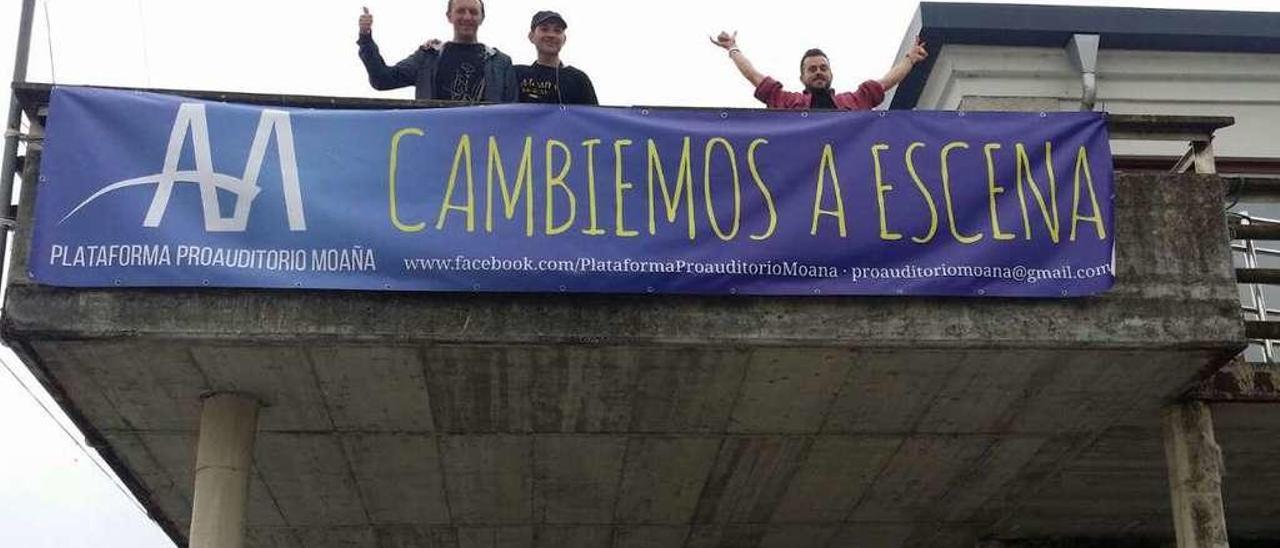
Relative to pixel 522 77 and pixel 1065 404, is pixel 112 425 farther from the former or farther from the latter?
pixel 1065 404

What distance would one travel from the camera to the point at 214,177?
7402mm

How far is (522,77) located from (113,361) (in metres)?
3.01

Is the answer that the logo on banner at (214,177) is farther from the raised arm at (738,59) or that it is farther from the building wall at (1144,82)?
the building wall at (1144,82)

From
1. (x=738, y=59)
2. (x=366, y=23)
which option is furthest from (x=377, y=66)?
(x=738, y=59)

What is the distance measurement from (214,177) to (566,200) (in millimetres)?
1980

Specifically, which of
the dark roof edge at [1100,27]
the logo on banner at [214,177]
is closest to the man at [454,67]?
the logo on banner at [214,177]

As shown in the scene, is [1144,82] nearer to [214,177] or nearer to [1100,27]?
[1100,27]

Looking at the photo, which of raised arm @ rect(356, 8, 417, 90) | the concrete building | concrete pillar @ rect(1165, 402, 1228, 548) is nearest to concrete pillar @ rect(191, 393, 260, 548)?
the concrete building

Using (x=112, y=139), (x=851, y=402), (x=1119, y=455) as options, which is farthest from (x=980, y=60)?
(x=112, y=139)

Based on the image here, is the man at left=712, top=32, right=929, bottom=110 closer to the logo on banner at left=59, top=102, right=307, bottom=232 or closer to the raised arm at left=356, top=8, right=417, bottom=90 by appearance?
the raised arm at left=356, top=8, right=417, bottom=90

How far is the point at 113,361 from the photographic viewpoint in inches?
297

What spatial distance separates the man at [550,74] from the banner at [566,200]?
2.13ft

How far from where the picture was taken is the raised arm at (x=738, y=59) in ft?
28.9

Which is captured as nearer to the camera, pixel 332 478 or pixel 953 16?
pixel 332 478
